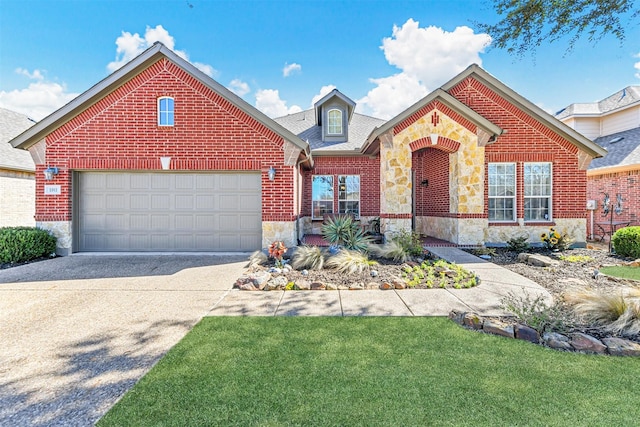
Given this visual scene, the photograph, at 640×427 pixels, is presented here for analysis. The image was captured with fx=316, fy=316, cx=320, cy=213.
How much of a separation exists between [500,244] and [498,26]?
7.15 meters

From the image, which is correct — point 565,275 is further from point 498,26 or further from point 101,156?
point 101,156

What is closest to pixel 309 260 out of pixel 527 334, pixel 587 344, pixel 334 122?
pixel 527 334

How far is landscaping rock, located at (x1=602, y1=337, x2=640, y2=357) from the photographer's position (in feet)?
11.4

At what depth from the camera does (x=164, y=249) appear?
9.52m

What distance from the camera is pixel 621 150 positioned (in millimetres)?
14562

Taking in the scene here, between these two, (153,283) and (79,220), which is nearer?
(153,283)

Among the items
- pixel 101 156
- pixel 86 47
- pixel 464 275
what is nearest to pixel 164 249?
pixel 101 156

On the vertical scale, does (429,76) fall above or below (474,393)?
above

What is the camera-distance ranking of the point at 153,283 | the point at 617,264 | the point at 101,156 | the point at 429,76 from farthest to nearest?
the point at 429,76 < the point at 101,156 < the point at 617,264 < the point at 153,283

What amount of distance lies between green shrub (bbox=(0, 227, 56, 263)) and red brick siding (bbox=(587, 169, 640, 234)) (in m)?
21.2

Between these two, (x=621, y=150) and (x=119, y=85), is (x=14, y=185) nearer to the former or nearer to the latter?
(x=119, y=85)

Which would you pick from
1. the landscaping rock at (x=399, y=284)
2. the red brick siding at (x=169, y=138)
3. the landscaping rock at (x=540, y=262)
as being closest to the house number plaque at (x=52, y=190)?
the red brick siding at (x=169, y=138)

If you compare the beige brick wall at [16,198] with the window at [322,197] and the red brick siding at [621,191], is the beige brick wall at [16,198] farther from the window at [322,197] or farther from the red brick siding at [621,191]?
the red brick siding at [621,191]

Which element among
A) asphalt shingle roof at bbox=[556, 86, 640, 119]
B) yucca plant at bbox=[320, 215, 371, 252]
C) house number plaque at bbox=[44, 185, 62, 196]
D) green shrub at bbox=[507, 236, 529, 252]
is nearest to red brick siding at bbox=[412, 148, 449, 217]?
green shrub at bbox=[507, 236, 529, 252]
